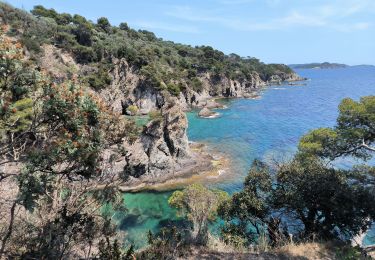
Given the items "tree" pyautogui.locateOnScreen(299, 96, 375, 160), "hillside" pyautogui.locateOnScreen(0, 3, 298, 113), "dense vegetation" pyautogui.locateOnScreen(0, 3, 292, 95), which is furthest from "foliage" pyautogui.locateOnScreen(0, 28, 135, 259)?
"dense vegetation" pyautogui.locateOnScreen(0, 3, 292, 95)

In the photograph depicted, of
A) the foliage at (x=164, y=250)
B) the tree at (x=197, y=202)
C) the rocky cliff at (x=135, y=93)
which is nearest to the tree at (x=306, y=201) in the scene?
the tree at (x=197, y=202)

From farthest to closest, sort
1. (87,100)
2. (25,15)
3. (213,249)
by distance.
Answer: (25,15)
(213,249)
(87,100)

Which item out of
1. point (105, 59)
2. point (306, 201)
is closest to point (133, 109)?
point (105, 59)

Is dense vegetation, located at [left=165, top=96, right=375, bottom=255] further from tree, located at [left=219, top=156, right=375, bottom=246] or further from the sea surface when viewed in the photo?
the sea surface

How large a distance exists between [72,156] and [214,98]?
9934 centimetres

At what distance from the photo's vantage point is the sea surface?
2762 cm

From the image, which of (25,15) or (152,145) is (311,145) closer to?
(152,145)

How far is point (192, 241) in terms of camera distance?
14.4 metres

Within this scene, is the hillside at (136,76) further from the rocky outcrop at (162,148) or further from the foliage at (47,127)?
the foliage at (47,127)

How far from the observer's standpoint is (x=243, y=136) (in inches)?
2277

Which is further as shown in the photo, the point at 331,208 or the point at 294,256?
the point at 331,208

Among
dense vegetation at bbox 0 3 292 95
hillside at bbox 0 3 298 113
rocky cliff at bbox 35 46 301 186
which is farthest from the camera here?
dense vegetation at bbox 0 3 292 95

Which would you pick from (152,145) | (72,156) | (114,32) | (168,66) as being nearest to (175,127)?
(152,145)

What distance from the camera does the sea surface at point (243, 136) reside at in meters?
27.6
